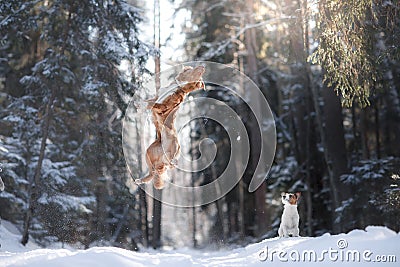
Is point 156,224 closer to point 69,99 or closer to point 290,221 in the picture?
point 69,99

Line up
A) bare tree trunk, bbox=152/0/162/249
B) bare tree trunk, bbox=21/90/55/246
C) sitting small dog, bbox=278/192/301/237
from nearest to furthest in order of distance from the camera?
sitting small dog, bbox=278/192/301/237 < bare tree trunk, bbox=21/90/55/246 < bare tree trunk, bbox=152/0/162/249

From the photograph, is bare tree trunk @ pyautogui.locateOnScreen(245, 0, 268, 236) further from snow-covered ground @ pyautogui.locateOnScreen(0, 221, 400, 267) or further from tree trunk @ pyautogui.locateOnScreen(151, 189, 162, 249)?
snow-covered ground @ pyautogui.locateOnScreen(0, 221, 400, 267)

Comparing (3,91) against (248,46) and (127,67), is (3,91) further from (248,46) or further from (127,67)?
(248,46)

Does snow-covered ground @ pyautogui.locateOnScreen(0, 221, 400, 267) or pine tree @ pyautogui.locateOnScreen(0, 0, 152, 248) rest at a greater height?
pine tree @ pyautogui.locateOnScreen(0, 0, 152, 248)

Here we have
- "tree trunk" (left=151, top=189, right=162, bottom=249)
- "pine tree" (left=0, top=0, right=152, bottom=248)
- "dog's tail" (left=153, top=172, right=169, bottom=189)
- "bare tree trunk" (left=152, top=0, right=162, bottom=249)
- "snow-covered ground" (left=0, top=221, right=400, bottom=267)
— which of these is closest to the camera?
"snow-covered ground" (left=0, top=221, right=400, bottom=267)

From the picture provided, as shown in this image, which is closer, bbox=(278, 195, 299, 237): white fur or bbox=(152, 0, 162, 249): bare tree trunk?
bbox=(278, 195, 299, 237): white fur

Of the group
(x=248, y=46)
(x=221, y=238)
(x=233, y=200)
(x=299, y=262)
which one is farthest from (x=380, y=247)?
(x=233, y=200)

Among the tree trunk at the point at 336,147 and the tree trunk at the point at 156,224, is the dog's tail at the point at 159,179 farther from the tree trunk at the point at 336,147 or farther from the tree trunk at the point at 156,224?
the tree trunk at the point at 336,147

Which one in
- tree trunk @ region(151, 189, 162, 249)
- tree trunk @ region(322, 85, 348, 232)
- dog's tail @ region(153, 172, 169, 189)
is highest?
tree trunk @ region(322, 85, 348, 232)

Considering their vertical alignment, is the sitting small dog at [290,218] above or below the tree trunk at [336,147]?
below

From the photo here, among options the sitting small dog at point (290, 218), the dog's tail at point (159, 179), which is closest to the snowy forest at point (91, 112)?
the sitting small dog at point (290, 218)

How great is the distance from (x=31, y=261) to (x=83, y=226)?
11.0 meters

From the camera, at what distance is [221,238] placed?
21281mm

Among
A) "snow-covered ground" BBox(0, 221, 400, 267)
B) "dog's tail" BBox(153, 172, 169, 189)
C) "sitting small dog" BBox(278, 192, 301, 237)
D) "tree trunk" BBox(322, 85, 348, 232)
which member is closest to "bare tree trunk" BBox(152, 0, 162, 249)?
"tree trunk" BBox(322, 85, 348, 232)
